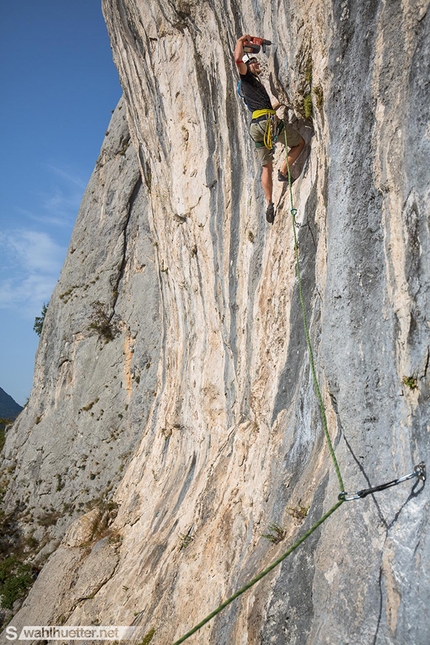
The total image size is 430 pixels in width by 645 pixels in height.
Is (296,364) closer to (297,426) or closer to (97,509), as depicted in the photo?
(297,426)

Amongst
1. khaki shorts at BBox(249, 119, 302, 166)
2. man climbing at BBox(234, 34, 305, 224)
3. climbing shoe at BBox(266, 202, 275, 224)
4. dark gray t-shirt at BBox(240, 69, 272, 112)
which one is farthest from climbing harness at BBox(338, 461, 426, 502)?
dark gray t-shirt at BBox(240, 69, 272, 112)

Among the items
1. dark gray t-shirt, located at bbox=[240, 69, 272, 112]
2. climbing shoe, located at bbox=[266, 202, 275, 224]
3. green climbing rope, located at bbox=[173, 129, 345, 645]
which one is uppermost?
dark gray t-shirt, located at bbox=[240, 69, 272, 112]

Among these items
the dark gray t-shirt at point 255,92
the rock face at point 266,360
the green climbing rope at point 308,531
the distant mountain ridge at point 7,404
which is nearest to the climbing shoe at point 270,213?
the rock face at point 266,360

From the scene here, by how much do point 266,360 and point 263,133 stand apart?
369 cm

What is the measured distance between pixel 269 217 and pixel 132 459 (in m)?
10.9

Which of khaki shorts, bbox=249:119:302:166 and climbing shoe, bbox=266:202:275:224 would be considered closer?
khaki shorts, bbox=249:119:302:166

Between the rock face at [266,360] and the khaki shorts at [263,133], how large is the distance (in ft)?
0.81

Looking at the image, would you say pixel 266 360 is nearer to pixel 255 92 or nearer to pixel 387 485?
pixel 387 485

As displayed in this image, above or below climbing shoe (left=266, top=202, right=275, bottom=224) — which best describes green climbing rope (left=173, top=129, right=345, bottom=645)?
below

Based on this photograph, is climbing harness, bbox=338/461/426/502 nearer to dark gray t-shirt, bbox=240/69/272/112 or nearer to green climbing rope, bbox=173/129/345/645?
green climbing rope, bbox=173/129/345/645

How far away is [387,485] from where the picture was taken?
4152 mm

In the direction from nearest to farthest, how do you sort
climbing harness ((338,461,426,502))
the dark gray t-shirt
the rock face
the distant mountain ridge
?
climbing harness ((338,461,426,502)), the rock face, the dark gray t-shirt, the distant mountain ridge

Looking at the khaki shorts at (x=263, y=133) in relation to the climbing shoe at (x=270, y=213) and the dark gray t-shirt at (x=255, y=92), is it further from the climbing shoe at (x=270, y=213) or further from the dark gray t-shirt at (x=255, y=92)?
the climbing shoe at (x=270, y=213)

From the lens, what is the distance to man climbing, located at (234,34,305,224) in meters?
7.20
